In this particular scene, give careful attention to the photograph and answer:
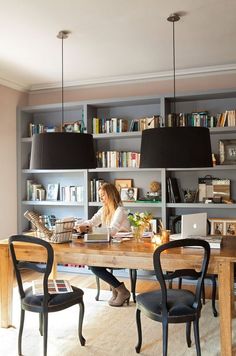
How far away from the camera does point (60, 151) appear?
115 inches

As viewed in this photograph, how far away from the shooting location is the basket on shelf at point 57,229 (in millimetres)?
3244

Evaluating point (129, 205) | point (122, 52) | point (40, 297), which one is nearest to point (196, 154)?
point (40, 297)

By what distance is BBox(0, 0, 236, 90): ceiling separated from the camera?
310 cm

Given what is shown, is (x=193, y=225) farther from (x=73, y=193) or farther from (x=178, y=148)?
(x=73, y=193)

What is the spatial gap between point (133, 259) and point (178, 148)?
89cm

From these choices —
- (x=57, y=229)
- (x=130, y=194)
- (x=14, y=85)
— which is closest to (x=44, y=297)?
(x=57, y=229)

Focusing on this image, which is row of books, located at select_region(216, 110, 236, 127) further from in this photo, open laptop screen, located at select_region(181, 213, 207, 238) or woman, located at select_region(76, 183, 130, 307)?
open laptop screen, located at select_region(181, 213, 207, 238)

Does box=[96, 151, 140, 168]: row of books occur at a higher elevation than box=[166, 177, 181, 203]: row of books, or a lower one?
higher

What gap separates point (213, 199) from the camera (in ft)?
15.3

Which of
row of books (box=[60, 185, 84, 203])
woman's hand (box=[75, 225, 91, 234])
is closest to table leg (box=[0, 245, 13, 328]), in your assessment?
woman's hand (box=[75, 225, 91, 234])

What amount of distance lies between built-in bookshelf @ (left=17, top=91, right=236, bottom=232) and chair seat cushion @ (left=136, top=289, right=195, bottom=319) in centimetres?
199

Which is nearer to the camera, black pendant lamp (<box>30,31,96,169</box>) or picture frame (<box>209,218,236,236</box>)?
black pendant lamp (<box>30,31,96,169</box>)

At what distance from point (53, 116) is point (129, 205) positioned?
1792 mm

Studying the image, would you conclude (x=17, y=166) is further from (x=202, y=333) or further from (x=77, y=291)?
(x=202, y=333)
